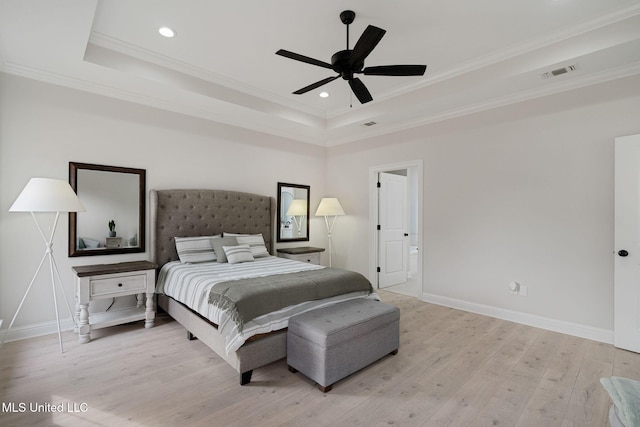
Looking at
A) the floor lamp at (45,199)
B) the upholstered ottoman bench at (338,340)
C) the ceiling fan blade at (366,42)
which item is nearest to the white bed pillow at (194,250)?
the floor lamp at (45,199)

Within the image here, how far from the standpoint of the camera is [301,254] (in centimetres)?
498

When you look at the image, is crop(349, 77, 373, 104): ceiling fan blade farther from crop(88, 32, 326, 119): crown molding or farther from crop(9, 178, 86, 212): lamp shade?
crop(9, 178, 86, 212): lamp shade

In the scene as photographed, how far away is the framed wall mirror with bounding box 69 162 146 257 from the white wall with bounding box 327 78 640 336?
376cm

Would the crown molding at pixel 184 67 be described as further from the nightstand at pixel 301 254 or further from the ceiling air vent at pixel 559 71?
the ceiling air vent at pixel 559 71

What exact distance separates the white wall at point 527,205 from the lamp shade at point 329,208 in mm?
1299

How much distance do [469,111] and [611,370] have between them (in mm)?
3086

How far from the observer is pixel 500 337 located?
3232 mm

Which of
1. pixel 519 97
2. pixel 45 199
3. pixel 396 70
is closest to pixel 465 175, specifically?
pixel 519 97

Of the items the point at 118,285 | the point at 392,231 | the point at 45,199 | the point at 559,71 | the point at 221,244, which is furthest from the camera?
the point at 392,231

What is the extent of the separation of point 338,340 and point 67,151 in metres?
3.45

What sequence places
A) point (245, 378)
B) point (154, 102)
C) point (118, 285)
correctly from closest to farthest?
point (245, 378) < point (118, 285) < point (154, 102)

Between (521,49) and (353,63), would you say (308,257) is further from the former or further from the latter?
(521,49)

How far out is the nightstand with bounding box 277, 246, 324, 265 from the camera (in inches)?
196

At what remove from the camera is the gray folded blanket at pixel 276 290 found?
92.0 inches
